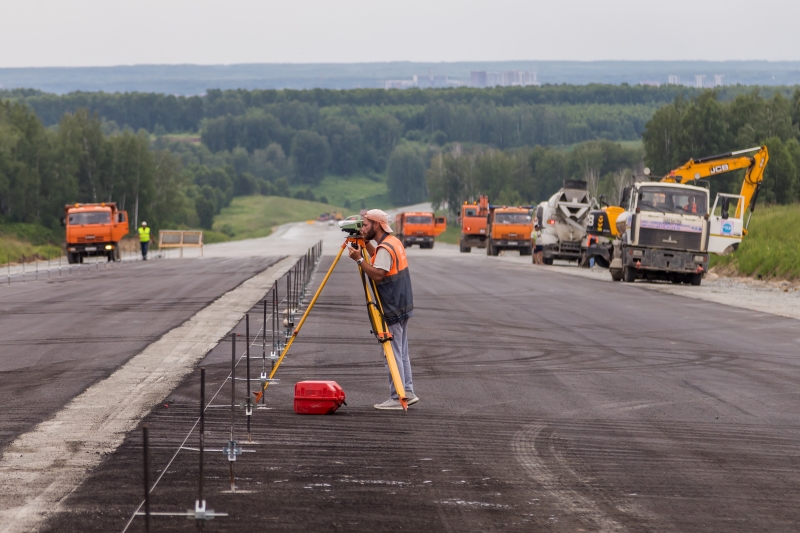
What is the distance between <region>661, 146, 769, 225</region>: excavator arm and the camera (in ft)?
116

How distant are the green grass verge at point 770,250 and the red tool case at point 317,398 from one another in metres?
25.5

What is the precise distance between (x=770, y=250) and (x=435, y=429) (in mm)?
28761

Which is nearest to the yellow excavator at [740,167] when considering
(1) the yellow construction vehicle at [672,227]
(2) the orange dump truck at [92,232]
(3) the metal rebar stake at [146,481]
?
(1) the yellow construction vehicle at [672,227]

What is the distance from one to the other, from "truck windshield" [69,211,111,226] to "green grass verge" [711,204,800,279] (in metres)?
27.6

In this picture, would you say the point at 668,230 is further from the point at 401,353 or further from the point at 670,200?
the point at 401,353

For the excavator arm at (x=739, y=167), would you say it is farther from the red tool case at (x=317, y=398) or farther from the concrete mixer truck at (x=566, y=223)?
the red tool case at (x=317, y=398)

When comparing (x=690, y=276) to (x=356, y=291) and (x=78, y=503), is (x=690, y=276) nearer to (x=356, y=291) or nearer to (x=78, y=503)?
(x=356, y=291)

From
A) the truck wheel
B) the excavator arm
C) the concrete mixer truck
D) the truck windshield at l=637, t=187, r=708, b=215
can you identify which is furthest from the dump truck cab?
the concrete mixer truck

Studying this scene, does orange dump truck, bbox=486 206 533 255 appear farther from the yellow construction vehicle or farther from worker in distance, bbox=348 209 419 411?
worker in distance, bbox=348 209 419 411

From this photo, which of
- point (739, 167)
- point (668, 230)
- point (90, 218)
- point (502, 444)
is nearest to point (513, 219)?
point (739, 167)

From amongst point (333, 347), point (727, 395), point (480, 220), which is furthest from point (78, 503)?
point (480, 220)

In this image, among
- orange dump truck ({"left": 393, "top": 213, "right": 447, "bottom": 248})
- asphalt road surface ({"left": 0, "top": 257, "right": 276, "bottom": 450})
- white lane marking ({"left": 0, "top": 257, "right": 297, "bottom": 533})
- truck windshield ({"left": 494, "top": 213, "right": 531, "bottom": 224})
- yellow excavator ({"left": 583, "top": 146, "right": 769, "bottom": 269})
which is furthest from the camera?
orange dump truck ({"left": 393, "top": 213, "right": 447, "bottom": 248})

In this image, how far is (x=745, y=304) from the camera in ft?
83.0

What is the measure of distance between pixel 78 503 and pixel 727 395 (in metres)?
7.68
